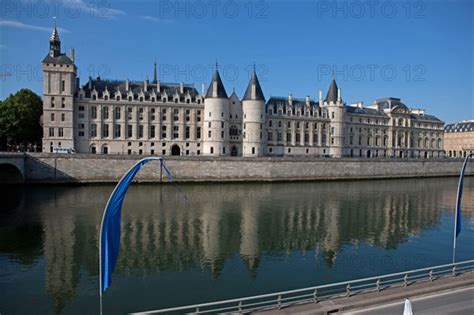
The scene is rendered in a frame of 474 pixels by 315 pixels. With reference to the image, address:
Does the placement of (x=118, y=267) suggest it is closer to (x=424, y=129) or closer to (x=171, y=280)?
(x=171, y=280)

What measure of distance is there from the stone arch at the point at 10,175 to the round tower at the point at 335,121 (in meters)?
55.6

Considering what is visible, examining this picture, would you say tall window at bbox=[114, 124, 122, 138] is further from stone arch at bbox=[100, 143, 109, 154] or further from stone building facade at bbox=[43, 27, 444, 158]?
stone arch at bbox=[100, 143, 109, 154]

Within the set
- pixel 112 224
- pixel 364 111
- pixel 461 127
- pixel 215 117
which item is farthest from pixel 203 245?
pixel 461 127

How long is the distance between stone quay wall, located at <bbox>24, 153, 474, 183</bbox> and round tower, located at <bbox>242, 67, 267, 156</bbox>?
466 inches

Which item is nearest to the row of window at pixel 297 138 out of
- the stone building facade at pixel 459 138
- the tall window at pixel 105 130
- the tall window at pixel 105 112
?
the tall window at pixel 105 130

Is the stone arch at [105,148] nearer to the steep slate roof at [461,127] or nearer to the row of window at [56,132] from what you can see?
the row of window at [56,132]

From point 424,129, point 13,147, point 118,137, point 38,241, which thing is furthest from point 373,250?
point 424,129

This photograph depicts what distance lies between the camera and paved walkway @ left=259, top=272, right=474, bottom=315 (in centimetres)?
995

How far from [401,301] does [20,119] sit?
61.6 meters

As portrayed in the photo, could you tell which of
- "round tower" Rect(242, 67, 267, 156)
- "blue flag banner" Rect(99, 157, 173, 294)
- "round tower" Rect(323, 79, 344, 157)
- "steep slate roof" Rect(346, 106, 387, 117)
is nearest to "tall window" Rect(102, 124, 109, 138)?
"round tower" Rect(242, 67, 267, 156)

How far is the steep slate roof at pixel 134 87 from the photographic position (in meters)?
63.1

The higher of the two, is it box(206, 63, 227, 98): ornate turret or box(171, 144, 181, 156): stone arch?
box(206, 63, 227, 98): ornate turret

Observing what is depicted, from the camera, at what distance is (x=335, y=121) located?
7925 centimetres

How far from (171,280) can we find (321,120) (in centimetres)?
6619
